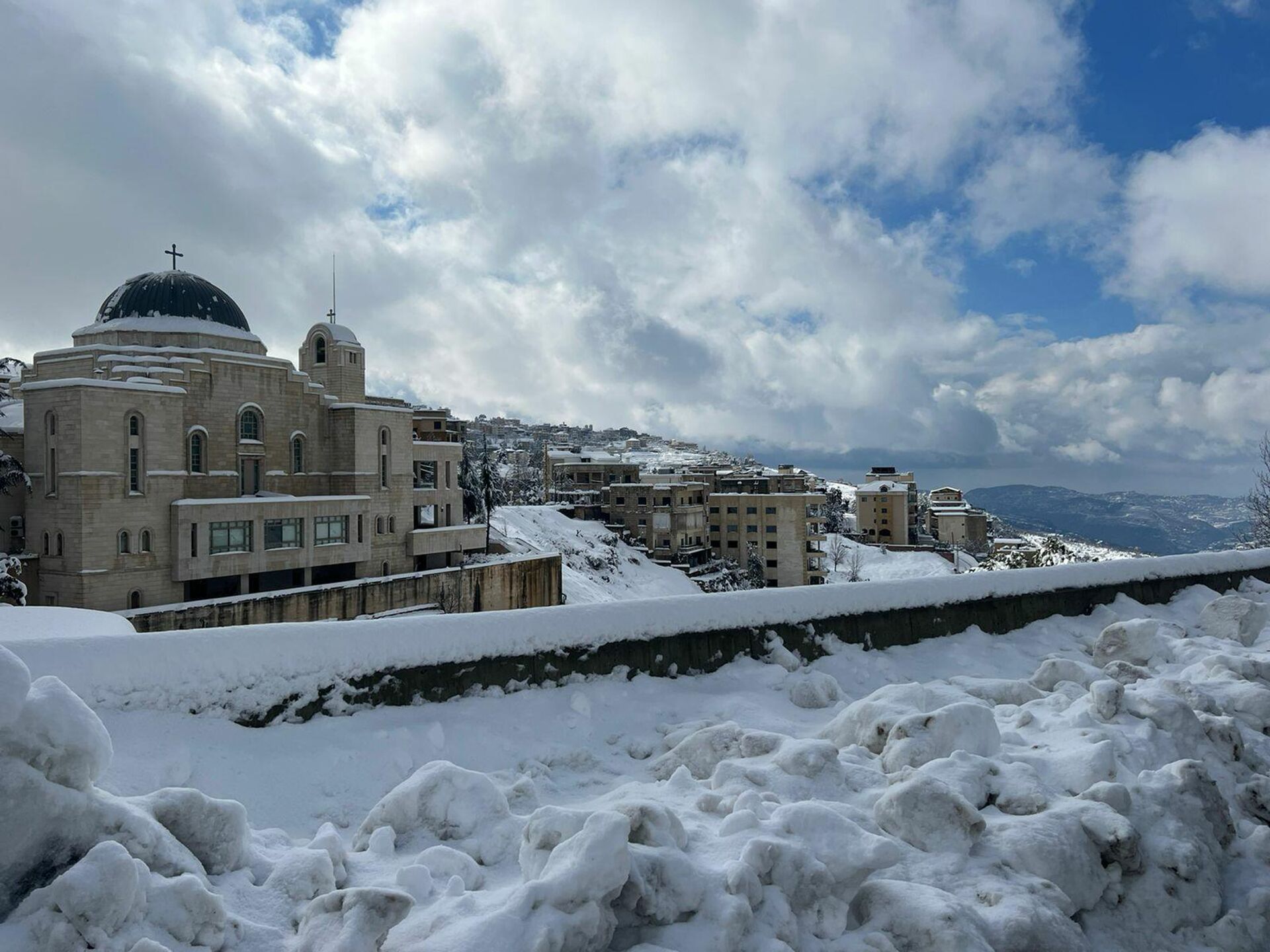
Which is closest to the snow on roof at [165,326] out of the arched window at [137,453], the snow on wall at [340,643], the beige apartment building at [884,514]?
the arched window at [137,453]

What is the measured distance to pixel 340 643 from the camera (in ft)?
19.0

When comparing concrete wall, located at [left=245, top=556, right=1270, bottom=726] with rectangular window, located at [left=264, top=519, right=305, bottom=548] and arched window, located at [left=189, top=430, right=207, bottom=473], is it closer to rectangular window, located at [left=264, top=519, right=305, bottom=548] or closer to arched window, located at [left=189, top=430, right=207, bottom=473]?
rectangular window, located at [left=264, top=519, right=305, bottom=548]

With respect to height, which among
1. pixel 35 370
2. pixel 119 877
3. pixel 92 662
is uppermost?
pixel 35 370

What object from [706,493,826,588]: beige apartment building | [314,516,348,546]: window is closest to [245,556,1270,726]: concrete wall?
[314,516,348,546]: window

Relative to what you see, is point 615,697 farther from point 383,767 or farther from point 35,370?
point 35,370

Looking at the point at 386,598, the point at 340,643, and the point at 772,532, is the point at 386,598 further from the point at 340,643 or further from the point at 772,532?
the point at 772,532

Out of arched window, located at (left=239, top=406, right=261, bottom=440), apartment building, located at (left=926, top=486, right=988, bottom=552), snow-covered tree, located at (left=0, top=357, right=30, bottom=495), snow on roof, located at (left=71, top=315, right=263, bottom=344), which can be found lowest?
apartment building, located at (left=926, top=486, right=988, bottom=552)

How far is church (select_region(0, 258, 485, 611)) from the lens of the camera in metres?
19.0

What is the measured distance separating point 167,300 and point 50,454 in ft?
24.6

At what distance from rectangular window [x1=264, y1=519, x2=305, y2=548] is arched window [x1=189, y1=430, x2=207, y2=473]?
2645 mm

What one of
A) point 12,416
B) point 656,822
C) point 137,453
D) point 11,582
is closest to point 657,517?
point 137,453

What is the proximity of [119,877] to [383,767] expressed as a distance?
93.6 inches

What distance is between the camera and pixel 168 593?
20.2 m

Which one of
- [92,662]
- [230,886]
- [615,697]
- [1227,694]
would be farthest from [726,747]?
[1227,694]
